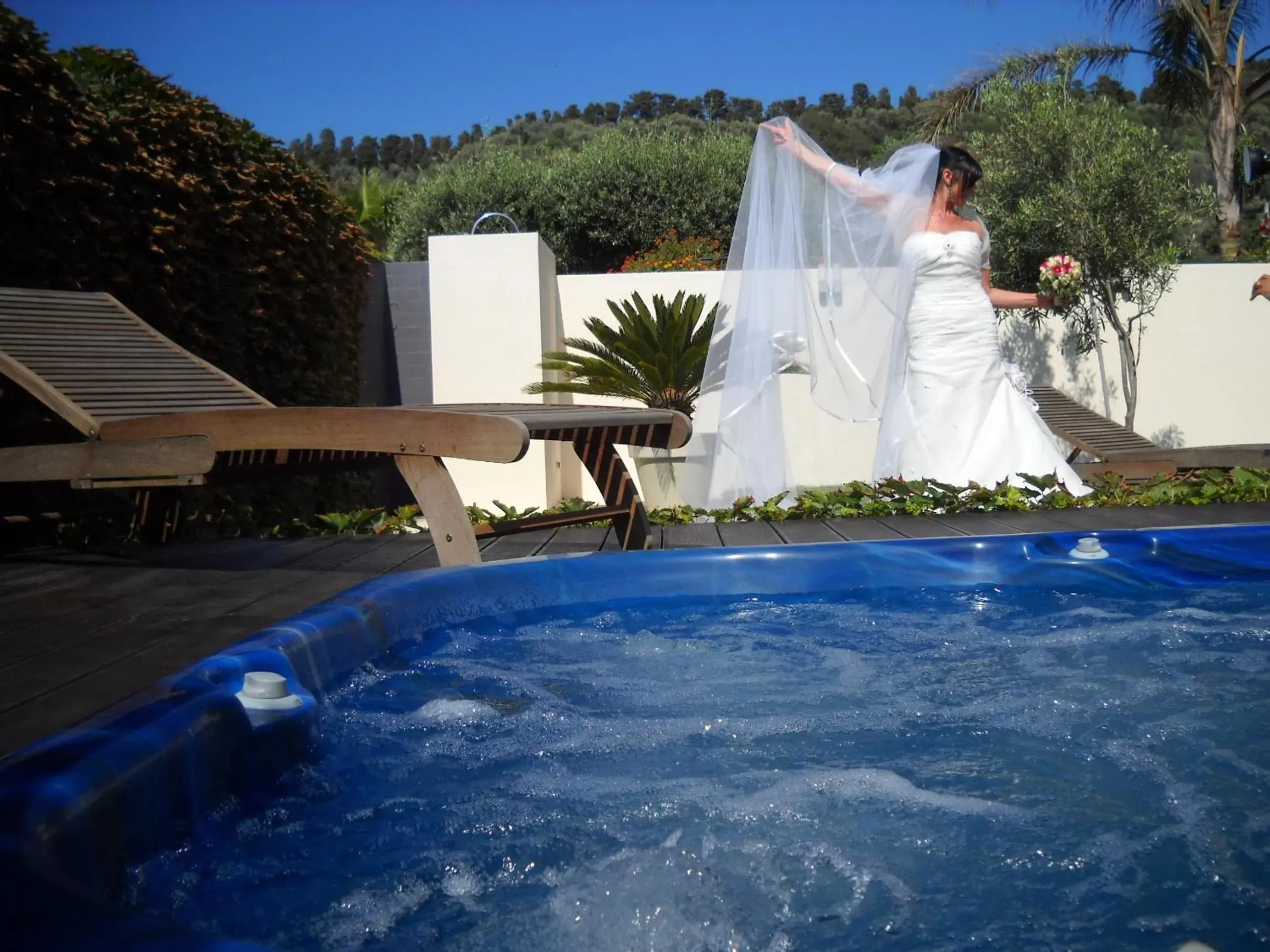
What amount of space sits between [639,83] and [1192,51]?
22564 millimetres

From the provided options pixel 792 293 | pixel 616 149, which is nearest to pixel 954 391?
pixel 792 293

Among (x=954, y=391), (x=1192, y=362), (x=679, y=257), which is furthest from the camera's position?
(x=679, y=257)

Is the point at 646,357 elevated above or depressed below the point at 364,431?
above

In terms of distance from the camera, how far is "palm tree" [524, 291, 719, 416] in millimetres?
8477

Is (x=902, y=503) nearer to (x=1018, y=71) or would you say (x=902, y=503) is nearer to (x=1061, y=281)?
(x=1061, y=281)

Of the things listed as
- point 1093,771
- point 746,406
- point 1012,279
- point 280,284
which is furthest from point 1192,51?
point 1093,771

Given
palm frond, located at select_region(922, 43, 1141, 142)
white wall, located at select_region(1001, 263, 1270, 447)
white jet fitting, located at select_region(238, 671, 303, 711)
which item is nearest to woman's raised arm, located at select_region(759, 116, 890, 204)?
white jet fitting, located at select_region(238, 671, 303, 711)

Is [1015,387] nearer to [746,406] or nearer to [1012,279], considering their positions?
[746,406]

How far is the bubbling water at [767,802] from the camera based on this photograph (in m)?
1.71

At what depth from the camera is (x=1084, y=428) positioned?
8.13 meters

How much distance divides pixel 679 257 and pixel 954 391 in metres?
8.69

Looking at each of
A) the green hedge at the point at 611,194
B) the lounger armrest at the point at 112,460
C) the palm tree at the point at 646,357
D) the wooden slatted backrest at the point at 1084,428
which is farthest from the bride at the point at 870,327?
the green hedge at the point at 611,194

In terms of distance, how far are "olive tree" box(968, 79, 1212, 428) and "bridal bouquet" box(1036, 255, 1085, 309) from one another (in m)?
3.12

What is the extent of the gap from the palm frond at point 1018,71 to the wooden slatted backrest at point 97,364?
979 centimetres
